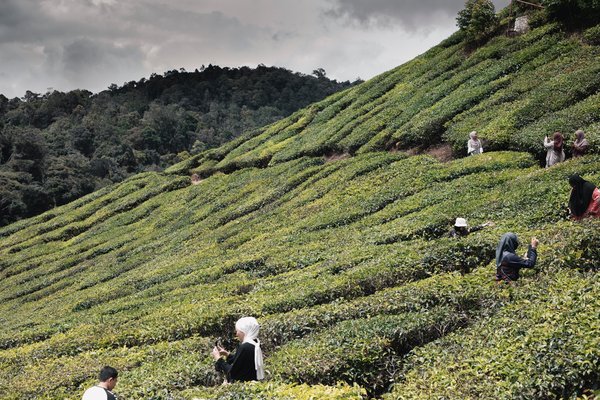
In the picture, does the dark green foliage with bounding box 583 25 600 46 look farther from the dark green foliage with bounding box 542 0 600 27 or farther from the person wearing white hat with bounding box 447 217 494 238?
the person wearing white hat with bounding box 447 217 494 238

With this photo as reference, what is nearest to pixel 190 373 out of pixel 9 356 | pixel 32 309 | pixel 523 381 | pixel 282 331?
pixel 282 331

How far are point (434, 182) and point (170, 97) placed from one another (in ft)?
460

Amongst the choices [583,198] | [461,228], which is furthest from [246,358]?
[583,198]

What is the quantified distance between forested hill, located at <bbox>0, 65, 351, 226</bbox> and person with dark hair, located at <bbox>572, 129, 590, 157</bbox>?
70230 mm

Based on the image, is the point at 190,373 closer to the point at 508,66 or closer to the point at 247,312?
the point at 247,312

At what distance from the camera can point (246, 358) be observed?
30.6 feet

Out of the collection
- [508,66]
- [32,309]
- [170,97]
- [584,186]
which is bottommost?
[32,309]

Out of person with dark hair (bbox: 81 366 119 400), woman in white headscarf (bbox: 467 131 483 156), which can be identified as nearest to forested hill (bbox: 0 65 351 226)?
woman in white headscarf (bbox: 467 131 483 156)

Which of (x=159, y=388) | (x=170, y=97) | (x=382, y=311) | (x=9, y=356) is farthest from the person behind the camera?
(x=170, y=97)

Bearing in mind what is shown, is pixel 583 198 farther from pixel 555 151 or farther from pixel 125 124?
pixel 125 124

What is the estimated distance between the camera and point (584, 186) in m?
14.2

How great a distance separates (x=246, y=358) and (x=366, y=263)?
29.7 feet

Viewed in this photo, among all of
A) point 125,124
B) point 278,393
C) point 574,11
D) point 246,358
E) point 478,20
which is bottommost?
point 278,393

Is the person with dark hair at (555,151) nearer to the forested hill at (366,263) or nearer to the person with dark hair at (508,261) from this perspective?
the forested hill at (366,263)
